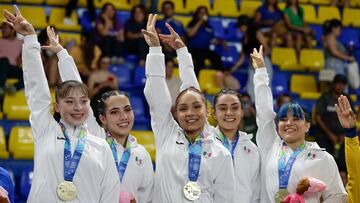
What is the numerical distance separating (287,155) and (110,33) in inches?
252

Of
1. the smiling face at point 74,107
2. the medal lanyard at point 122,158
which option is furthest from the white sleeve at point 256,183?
Result: the smiling face at point 74,107

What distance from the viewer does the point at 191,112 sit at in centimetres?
721

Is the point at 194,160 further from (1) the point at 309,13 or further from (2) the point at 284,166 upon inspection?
(1) the point at 309,13

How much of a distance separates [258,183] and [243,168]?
0.61ft

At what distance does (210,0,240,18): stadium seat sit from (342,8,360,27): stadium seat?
1.91 metres

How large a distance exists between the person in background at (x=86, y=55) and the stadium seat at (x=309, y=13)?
14.7 ft

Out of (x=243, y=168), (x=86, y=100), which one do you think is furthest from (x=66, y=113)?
(x=243, y=168)

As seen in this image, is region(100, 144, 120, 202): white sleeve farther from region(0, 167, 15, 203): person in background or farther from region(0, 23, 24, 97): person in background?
region(0, 23, 24, 97): person in background

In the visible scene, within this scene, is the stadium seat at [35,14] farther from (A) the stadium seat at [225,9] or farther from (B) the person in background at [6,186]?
(B) the person in background at [6,186]

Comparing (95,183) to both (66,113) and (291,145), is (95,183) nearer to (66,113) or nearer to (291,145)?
(66,113)

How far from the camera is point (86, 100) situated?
692cm

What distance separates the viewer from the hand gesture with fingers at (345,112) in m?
6.92

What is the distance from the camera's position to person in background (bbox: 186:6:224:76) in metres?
13.6

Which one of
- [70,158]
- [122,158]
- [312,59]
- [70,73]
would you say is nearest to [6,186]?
[70,158]
